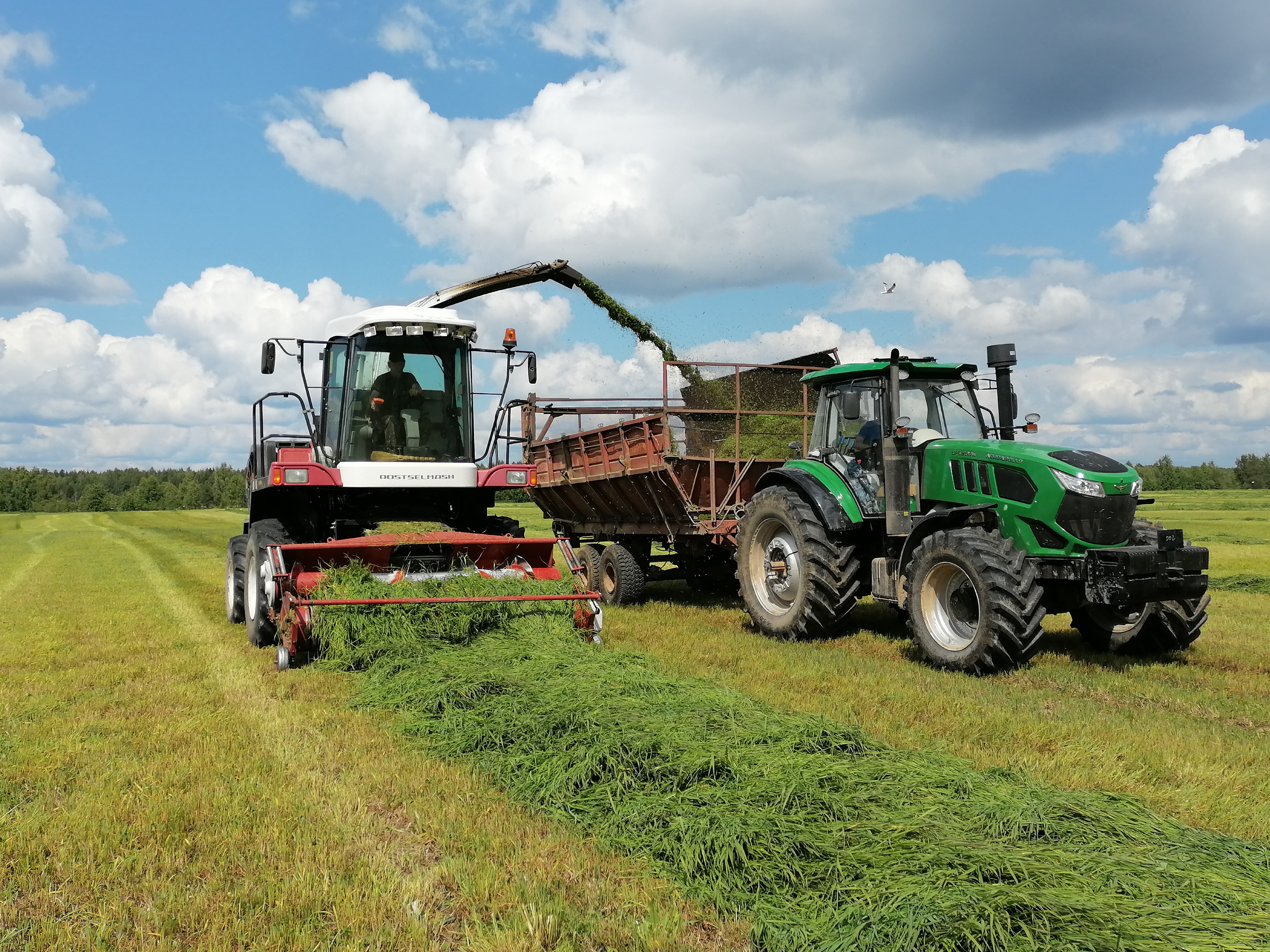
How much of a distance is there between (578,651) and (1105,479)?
400 centimetres

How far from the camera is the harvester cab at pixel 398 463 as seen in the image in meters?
8.30

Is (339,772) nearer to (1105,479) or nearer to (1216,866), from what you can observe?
(1216,866)

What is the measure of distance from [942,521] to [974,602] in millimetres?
708

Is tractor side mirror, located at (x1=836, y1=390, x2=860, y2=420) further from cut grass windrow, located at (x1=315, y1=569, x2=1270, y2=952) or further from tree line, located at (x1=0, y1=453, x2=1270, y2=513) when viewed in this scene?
tree line, located at (x1=0, y1=453, x2=1270, y2=513)

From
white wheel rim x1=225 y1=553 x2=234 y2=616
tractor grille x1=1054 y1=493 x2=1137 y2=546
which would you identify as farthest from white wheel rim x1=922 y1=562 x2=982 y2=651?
white wheel rim x1=225 y1=553 x2=234 y2=616

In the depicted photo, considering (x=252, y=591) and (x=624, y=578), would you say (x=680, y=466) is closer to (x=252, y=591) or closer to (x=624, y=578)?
(x=624, y=578)

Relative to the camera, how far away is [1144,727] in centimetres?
560

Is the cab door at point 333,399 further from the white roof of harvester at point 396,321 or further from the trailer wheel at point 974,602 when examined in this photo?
the trailer wheel at point 974,602

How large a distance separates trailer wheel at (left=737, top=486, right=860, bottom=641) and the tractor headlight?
197cm

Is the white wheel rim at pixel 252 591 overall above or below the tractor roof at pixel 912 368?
below

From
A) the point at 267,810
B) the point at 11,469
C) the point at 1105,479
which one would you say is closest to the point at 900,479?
the point at 1105,479

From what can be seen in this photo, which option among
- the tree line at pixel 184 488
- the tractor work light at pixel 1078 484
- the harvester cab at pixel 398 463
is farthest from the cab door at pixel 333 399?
the tree line at pixel 184 488

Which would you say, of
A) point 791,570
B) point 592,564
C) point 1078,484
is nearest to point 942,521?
point 1078,484

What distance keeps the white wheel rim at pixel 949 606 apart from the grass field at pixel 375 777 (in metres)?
0.34
